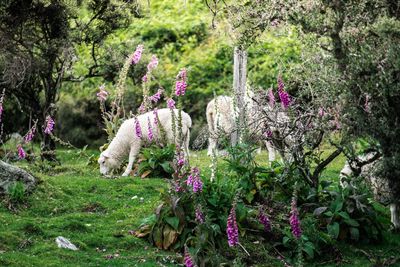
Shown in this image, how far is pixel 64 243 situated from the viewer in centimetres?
1005

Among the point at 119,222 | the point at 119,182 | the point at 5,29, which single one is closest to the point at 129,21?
the point at 5,29

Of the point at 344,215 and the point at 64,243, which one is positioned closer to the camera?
the point at 64,243

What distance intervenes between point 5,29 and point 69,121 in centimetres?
775

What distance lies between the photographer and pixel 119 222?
11.6 meters

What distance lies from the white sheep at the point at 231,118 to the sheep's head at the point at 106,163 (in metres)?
2.15

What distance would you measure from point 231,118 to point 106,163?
423cm

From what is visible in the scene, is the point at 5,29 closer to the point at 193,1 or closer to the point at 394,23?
the point at 394,23

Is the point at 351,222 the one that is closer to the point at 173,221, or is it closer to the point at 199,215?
the point at 173,221

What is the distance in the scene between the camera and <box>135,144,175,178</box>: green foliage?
49.9ft

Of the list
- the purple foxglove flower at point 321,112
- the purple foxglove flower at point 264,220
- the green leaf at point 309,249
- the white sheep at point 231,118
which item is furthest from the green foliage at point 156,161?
the green leaf at point 309,249

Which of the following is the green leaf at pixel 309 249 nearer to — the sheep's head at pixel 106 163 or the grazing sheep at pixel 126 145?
the grazing sheep at pixel 126 145

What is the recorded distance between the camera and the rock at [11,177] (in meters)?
12.1

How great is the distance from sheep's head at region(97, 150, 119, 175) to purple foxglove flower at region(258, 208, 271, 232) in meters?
6.20

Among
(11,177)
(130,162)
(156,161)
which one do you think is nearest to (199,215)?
(11,177)
